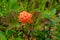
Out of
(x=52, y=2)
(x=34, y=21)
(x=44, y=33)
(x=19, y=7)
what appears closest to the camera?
(x=44, y=33)

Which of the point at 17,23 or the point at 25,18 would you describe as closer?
the point at 25,18

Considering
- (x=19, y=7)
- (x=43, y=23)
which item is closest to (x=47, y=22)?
(x=43, y=23)

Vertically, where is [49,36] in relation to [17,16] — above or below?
below

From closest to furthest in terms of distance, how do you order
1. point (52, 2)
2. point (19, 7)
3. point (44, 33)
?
point (44, 33) < point (19, 7) < point (52, 2)

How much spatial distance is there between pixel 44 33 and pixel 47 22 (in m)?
0.11

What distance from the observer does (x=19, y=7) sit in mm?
2199

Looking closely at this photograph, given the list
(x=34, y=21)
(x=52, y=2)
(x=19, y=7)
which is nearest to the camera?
(x=34, y=21)

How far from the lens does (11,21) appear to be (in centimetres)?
191

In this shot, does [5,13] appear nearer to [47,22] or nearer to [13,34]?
[13,34]

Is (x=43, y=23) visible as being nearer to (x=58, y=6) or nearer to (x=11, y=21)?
(x=11, y=21)

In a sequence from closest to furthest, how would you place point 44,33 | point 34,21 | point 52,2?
point 44,33 → point 34,21 → point 52,2

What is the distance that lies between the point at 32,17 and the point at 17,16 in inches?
5.6

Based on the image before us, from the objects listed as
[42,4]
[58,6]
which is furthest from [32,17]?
[58,6]

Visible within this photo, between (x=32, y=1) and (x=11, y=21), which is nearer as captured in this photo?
(x=11, y=21)
